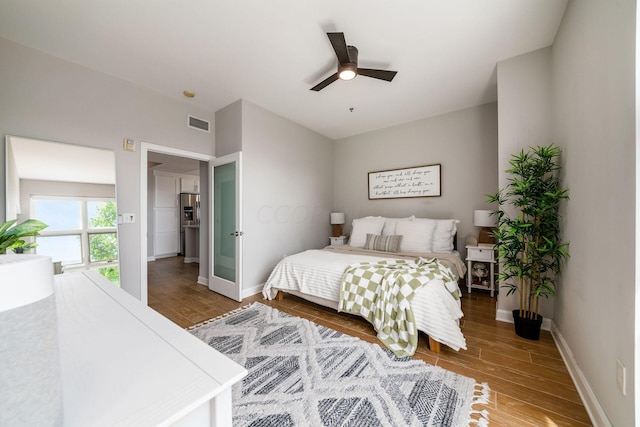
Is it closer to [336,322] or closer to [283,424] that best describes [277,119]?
[336,322]

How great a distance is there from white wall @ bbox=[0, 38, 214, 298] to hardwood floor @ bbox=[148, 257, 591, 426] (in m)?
0.78

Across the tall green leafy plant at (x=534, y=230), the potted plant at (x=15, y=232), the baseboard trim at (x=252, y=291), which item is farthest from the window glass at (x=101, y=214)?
the tall green leafy plant at (x=534, y=230)

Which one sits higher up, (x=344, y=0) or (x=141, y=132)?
(x=344, y=0)

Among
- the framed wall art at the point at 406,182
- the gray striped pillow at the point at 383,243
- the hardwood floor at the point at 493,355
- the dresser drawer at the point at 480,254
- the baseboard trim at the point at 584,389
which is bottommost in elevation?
the hardwood floor at the point at 493,355

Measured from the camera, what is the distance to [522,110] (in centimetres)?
241

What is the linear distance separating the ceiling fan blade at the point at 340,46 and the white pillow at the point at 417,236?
7.80ft

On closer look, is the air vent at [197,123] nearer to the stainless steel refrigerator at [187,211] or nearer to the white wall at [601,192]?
the stainless steel refrigerator at [187,211]

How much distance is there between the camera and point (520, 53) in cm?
240

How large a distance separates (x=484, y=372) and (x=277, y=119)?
12.5 feet

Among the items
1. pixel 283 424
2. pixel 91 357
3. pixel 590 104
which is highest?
pixel 590 104

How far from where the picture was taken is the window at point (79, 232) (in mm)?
2213

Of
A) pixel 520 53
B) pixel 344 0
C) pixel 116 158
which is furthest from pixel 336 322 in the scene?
pixel 520 53

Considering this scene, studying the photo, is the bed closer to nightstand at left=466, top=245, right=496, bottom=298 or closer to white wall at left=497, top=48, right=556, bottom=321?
nightstand at left=466, top=245, right=496, bottom=298

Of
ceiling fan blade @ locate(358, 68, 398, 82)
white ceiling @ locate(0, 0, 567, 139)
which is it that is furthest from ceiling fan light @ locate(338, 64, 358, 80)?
white ceiling @ locate(0, 0, 567, 139)
